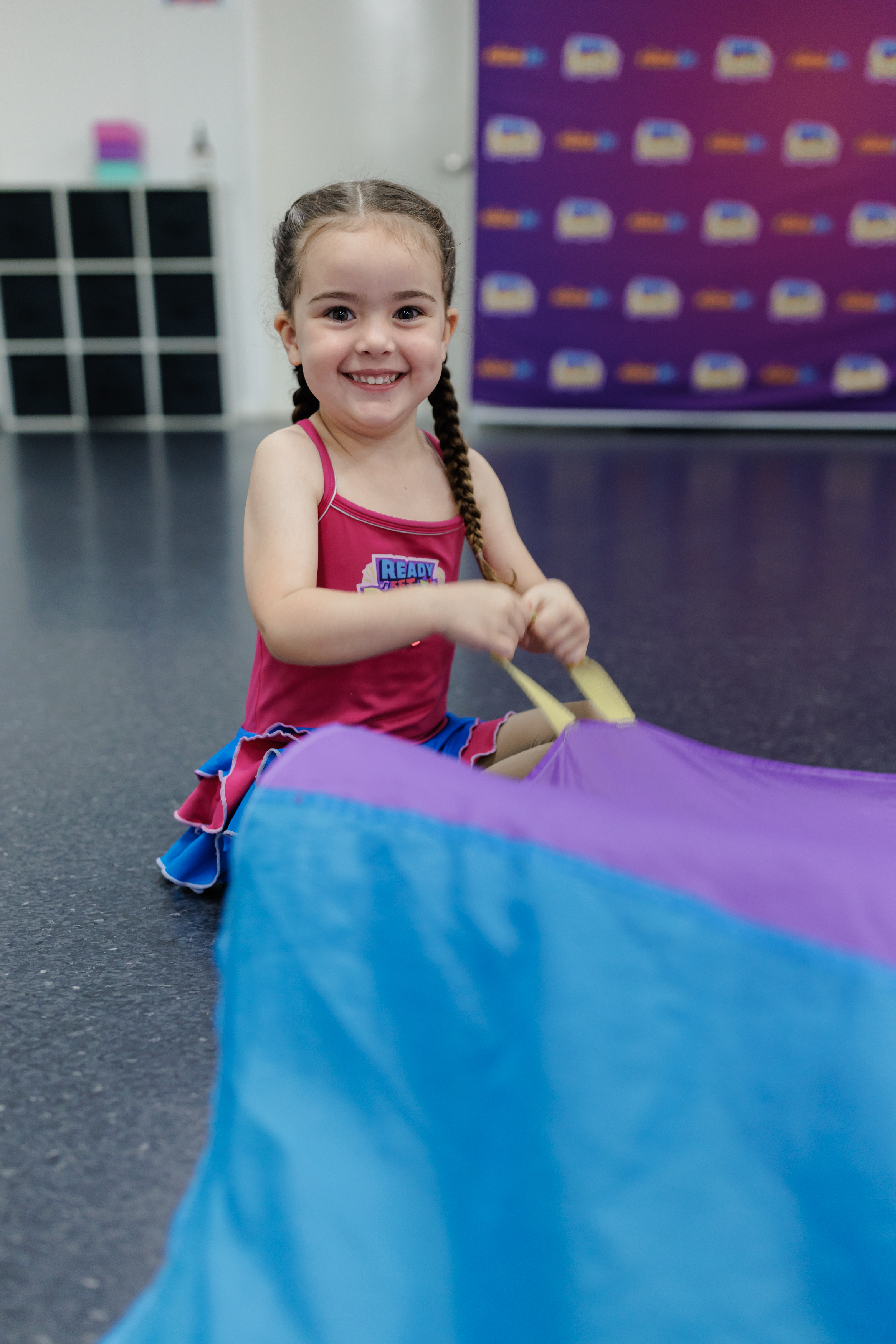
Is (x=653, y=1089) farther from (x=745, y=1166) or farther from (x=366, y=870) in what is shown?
(x=366, y=870)

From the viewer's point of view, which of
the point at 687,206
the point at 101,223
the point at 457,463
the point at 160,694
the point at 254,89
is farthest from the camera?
Result: the point at 254,89

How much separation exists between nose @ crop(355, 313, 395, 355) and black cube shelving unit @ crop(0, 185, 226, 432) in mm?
3918

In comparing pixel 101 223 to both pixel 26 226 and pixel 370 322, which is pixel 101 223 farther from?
pixel 370 322

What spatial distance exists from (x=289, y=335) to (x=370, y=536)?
173 mm

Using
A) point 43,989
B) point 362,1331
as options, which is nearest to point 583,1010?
point 362,1331

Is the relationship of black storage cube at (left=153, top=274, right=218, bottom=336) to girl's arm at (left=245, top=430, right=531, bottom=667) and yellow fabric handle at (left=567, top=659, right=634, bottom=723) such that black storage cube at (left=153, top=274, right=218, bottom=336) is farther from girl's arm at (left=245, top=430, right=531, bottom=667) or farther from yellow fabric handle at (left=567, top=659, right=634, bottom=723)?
yellow fabric handle at (left=567, top=659, right=634, bottom=723)

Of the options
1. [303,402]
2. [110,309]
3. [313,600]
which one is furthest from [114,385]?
[313,600]

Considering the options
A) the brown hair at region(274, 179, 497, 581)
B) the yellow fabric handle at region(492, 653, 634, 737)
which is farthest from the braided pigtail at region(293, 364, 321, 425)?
the yellow fabric handle at region(492, 653, 634, 737)

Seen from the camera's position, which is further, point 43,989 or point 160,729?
point 160,729

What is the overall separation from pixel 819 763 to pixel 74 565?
1.50 metres

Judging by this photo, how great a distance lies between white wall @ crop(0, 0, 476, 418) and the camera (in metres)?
4.32

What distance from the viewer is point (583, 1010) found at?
1.50 ft

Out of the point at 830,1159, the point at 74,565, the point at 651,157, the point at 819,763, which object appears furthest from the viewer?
the point at 651,157

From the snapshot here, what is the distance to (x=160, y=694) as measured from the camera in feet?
4.74
